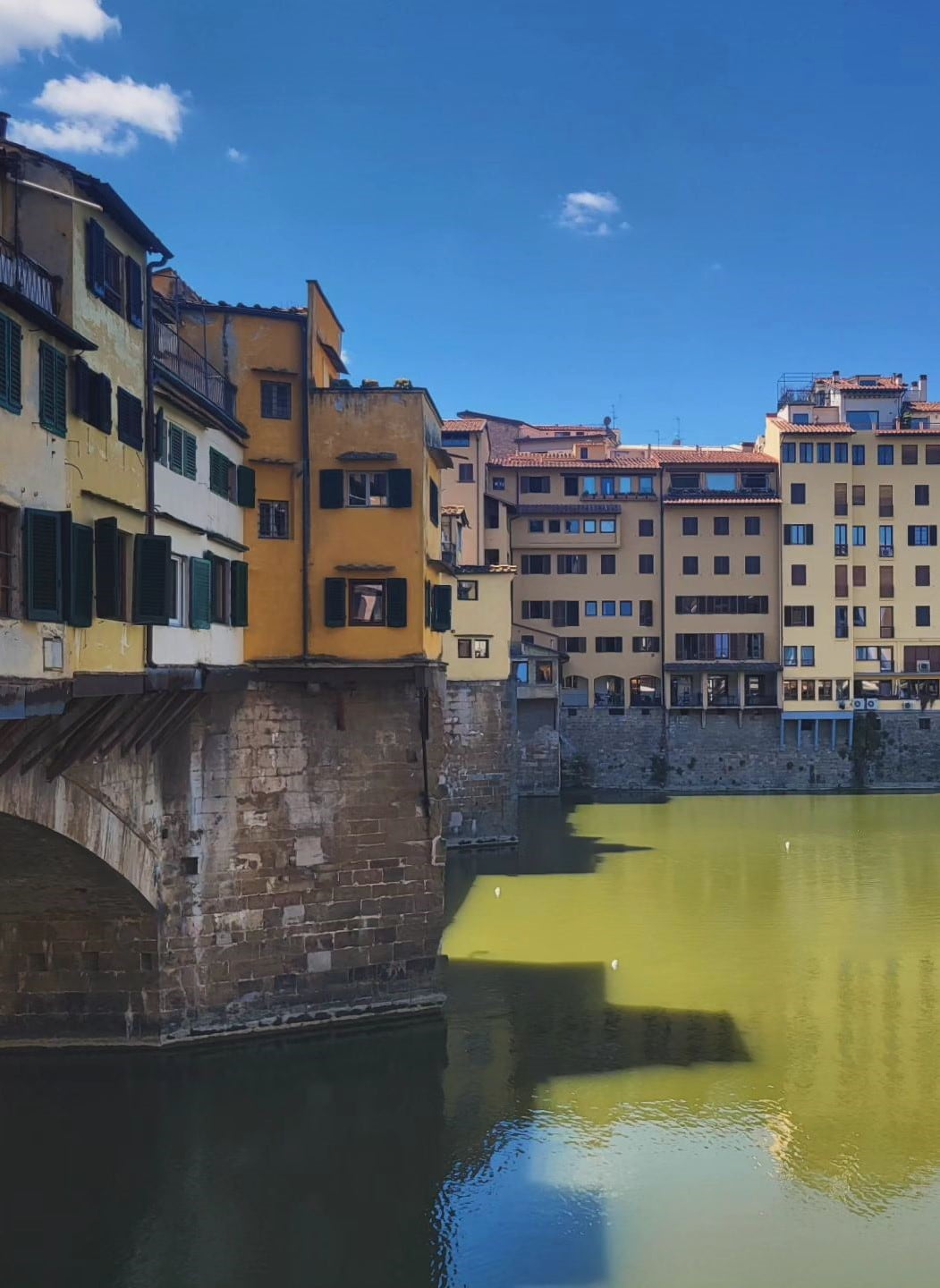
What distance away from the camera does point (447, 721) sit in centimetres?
3666

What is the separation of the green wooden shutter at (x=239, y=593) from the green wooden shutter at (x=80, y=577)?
20.3ft

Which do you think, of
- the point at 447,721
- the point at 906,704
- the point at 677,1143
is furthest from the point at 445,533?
the point at 906,704

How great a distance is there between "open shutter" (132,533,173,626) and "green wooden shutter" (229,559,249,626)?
427 centimetres

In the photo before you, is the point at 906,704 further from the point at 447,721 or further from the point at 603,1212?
the point at 603,1212

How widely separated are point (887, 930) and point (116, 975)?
19411 millimetres

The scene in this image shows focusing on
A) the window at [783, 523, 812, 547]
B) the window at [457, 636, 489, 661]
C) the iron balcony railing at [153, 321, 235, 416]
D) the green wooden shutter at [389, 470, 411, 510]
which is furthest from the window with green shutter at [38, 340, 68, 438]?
the window at [783, 523, 812, 547]

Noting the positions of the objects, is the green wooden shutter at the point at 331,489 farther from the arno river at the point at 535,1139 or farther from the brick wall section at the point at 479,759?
the brick wall section at the point at 479,759

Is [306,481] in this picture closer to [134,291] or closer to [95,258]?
[134,291]

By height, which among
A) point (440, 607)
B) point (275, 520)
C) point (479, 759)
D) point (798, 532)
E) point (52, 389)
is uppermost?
point (798, 532)

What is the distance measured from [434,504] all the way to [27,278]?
11.3 meters

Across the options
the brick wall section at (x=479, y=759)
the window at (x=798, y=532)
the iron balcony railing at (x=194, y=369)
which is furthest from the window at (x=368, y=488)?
the window at (x=798, y=532)

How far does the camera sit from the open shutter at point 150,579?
13.4m

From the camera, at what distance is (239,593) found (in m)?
18.4

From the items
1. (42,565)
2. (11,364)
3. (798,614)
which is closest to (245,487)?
(42,565)
